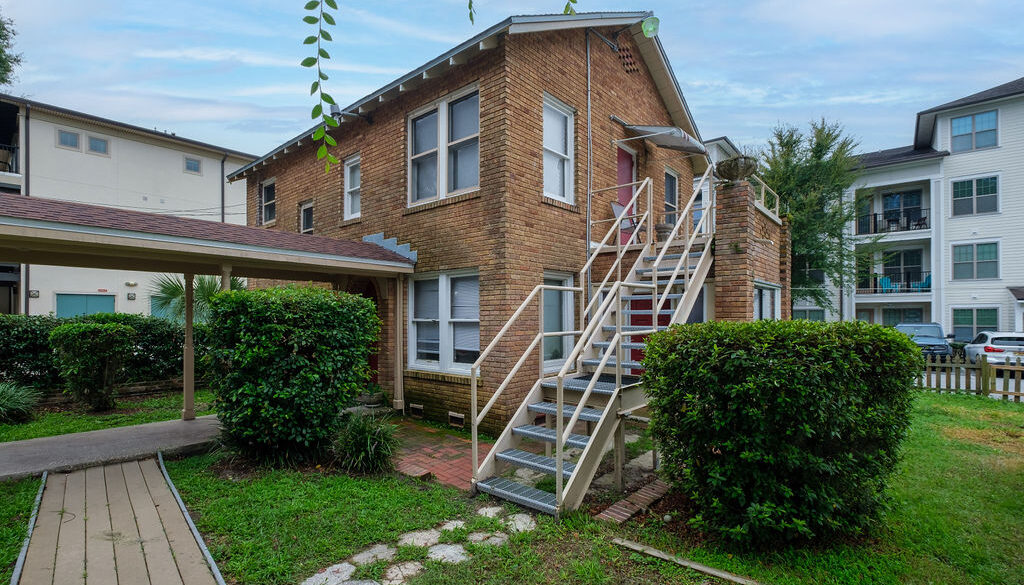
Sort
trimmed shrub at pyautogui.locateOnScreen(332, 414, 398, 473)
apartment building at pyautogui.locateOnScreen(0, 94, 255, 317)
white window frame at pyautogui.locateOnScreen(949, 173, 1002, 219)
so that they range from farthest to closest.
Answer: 1. white window frame at pyautogui.locateOnScreen(949, 173, 1002, 219)
2. apartment building at pyautogui.locateOnScreen(0, 94, 255, 317)
3. trimmed shrub at pyautogui.locateOnScreen(332, 414, 398, 473)

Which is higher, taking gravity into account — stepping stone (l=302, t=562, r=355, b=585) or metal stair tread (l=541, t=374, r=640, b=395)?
metal stair tread (l=541, t=374, r=640, b=395)

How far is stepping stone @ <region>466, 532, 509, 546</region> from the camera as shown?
3.87m

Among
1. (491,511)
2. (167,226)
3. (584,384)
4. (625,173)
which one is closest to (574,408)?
(584,384)

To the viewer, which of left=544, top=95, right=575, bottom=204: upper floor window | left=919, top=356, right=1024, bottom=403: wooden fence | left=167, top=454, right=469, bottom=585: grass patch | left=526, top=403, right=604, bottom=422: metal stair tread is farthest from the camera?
left=919, top=356, right=1024, bottom=403: wooden fence

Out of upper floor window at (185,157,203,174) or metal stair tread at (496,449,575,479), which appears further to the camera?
upper floor window at (185,157,203,174)

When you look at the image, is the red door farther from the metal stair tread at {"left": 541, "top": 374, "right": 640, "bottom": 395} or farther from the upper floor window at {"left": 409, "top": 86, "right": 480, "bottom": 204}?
the metal stair tread at {"left": 541, "top": 374, "right": 640, "bottom": 395}

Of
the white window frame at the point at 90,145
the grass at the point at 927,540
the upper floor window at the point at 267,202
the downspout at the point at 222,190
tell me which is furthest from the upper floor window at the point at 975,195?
the white window frame at the point at 90,145

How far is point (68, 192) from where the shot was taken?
19.4 metres

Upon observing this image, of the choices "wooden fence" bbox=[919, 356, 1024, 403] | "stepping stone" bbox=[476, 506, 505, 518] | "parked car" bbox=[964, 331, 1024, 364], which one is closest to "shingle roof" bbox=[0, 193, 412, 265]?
"stepping stone" bbox=[476, 506, 505, 518]

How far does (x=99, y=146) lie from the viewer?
2014 centimetres

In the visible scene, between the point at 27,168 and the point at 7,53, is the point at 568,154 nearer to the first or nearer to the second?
the point at 27,168

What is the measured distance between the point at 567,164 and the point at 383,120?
375cm

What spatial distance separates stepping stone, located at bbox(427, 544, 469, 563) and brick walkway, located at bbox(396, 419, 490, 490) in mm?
1295

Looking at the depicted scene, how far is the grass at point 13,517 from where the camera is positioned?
11.4ft
